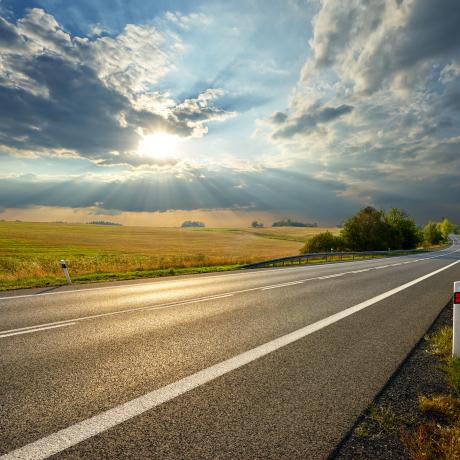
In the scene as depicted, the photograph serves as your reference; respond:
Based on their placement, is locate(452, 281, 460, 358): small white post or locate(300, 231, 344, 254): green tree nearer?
locate(452, 281, 460, 358): small white post

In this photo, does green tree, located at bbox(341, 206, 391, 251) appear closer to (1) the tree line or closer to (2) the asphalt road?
(1) the tree line

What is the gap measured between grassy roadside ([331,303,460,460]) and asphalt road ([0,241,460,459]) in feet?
0.48

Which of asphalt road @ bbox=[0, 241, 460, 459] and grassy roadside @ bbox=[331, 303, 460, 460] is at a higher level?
grassy roadside @ bbox=[331, 303, 460, 460]

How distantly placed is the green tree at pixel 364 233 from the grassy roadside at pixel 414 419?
47.6m

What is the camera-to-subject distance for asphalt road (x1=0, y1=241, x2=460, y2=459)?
2.50 meters

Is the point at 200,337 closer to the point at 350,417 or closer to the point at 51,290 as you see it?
the point at 350,417

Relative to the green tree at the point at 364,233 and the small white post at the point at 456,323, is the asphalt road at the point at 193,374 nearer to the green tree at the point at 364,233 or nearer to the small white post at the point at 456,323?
the small white post at the point at 456,323

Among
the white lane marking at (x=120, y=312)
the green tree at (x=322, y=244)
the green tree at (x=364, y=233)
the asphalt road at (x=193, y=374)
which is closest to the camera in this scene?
the asphalt road at (x=193, y=374)

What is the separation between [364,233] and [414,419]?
1958 inches

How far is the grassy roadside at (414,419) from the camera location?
7.76ft

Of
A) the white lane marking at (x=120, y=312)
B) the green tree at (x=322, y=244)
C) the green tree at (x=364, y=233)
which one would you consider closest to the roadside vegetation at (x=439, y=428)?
the white lane marking at (x=120, y=312)

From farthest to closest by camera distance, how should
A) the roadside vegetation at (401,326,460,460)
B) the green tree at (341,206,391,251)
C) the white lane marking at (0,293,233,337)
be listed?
the green tree at (341,206,391,251), the white lane marking at (0,293,233,337), the roadside vegetation at (401,326,460,460)

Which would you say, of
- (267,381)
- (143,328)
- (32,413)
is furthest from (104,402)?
(143,328)

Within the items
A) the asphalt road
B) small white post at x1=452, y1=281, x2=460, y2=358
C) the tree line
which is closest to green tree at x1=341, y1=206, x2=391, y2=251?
the tree line
